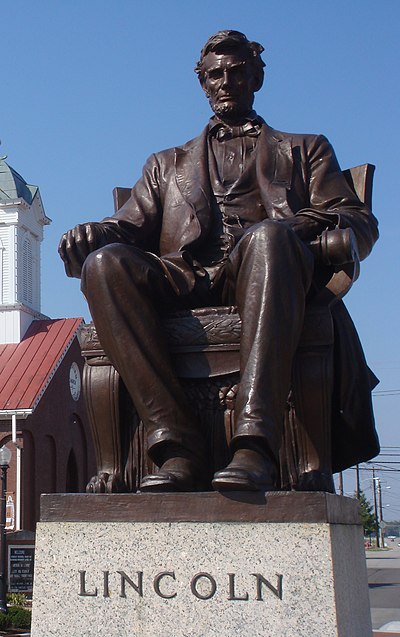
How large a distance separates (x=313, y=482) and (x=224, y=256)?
126 centimetres

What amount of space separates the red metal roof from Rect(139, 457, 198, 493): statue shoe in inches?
1012

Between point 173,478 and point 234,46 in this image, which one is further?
point 234,46

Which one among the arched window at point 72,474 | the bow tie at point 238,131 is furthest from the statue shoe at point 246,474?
the arched window at point 72,474

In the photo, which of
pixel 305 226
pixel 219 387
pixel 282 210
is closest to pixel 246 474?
pixel 219 387

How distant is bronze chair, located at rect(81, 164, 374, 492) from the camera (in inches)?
159

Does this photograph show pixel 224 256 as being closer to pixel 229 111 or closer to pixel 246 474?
pixel 229 111

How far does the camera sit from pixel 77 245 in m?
4.43

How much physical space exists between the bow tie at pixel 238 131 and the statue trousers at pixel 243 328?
108 centimetres

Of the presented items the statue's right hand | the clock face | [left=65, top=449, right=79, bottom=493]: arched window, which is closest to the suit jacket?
the statue's right hand

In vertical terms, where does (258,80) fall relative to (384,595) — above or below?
above

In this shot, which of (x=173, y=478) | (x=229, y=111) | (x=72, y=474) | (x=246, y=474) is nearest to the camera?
(x=246, y=474)

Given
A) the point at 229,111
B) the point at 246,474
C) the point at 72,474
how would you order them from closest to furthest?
the point at 246,474 < the point at 229,111 < the point at 72,474

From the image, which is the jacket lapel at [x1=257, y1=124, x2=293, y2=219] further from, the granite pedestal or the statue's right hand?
the granite pedestal

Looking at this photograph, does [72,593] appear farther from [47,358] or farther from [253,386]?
[47,358]
